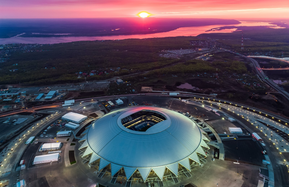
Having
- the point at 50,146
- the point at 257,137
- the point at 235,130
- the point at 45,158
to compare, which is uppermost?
the point at 50,146

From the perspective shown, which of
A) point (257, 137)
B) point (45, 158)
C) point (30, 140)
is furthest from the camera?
point (30, 140)

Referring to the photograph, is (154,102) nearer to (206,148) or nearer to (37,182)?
(206,148)

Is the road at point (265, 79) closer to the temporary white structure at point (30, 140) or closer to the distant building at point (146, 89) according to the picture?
the distant building at point (146, 89)

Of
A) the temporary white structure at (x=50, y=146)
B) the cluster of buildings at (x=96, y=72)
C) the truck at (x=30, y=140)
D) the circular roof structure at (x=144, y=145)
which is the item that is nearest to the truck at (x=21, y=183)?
the temporary white structure at (x=50, y=146)

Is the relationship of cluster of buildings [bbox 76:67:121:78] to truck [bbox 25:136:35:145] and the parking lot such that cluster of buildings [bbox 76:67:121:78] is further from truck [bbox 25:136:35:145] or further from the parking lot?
the parking lot

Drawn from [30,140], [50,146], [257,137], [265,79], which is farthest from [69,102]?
[265,79]

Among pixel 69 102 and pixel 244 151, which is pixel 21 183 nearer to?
pixel 69 102

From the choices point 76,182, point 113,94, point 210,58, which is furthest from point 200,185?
point 210,58

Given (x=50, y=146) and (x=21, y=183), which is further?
(x=50, y=146)

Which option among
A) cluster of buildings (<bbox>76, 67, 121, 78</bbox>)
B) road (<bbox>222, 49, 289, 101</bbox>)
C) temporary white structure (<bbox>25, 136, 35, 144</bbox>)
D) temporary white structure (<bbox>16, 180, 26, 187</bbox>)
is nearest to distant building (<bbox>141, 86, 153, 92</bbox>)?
cluster of buildings (<bbox>76, 67, 121, 78</bbox>)
